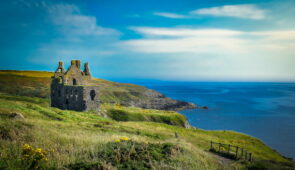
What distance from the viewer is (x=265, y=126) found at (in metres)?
73.0

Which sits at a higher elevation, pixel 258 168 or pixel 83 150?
pixel 83 150

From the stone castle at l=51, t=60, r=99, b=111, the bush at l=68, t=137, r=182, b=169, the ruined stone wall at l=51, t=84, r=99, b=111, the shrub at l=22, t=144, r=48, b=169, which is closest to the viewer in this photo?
the shrub at l=22, t=144, r=48, b=169

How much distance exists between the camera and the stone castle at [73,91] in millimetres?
40188

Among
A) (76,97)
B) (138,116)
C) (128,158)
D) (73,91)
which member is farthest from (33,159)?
(138,116)

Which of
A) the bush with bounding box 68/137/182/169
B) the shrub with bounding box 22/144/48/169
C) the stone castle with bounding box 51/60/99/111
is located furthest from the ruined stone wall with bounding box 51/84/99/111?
the shrub with bounding box 22/144/48/169

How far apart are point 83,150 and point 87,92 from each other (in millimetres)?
31901

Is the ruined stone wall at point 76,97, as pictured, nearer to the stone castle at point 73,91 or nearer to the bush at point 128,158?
the stone castle at point 73,91

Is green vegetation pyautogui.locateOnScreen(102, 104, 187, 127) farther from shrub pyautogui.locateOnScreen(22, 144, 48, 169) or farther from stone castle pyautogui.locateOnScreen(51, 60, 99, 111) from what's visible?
shrub pyautogui.locateOnScreen(22, 144, 48, 169)

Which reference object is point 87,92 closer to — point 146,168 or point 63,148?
point 63,148

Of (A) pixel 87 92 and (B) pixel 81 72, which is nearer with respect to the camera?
(A) pixel 87 92

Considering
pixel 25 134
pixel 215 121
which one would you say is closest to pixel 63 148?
pixel 25 134

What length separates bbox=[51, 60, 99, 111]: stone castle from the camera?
40.2m

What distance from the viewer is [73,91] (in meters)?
40.5

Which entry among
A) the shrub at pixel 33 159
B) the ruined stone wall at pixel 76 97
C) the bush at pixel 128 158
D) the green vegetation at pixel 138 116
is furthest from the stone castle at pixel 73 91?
the shrub at pixel 33 159
